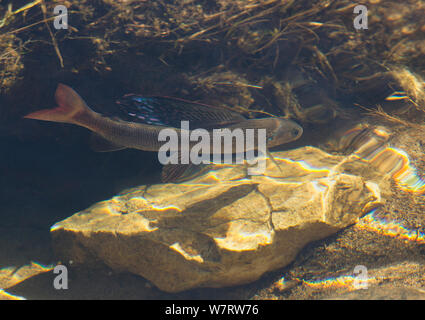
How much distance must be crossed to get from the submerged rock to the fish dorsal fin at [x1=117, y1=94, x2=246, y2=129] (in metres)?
0.92

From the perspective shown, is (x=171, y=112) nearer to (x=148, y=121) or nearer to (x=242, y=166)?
(x=148, y=121)

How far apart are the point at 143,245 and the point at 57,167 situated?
9.73 feet

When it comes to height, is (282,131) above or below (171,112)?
below

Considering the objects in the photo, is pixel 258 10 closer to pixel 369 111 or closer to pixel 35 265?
pixel 369 111

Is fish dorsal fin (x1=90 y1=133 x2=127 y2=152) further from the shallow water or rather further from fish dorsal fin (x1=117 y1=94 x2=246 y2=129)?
the shallow water

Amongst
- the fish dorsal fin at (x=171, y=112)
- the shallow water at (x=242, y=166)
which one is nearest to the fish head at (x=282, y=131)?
the shallow water at (x=242, y=166)

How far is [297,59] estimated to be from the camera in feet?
13.2

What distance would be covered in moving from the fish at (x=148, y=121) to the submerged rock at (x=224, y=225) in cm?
54

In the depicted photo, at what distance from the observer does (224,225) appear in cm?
307

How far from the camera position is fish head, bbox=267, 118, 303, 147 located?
147 inches

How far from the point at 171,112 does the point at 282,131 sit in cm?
158

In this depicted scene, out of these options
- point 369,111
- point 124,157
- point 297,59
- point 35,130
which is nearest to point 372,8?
point 297,59

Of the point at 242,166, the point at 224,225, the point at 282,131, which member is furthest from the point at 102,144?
the point at 282,131

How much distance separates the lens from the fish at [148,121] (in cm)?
318
